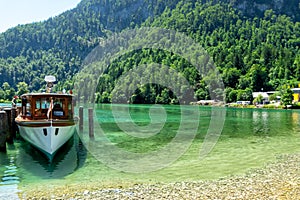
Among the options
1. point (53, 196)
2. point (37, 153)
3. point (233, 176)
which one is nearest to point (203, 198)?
point (233, 176)

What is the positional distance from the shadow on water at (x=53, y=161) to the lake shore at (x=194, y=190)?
9.92ft

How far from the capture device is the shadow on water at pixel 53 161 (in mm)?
17922

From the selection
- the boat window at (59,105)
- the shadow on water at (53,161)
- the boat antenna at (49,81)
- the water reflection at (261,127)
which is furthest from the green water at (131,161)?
the water reflection at (261,127)

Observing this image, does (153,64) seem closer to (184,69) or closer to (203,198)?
(184,69)

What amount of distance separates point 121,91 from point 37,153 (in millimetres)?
150863

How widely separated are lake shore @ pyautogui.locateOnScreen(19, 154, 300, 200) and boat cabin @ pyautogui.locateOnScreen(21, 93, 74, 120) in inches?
389

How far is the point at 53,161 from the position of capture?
20.7 m

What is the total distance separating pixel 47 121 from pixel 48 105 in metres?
4.23

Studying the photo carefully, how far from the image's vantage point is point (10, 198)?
44.0ft

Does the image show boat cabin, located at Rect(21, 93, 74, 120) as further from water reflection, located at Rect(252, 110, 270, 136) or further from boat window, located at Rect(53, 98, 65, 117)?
water reflection, located at Rect(252, 110, 270, 136)

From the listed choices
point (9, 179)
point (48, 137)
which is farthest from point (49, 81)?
point (9, 179)

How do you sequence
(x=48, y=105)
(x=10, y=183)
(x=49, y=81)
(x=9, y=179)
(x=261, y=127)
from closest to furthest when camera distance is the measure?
(x=10, y=183), (x=9, y=179), (x=48, y=105), (x=49, y=81), (x=261, y=127)

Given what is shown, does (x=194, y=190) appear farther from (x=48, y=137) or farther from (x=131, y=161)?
(x=48, y=137)

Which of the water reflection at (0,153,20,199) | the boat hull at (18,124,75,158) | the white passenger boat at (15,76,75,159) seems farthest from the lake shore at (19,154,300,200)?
the white passenger boat at (15,76,75,159)
